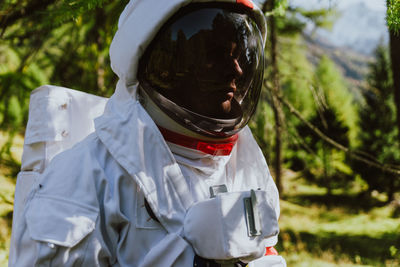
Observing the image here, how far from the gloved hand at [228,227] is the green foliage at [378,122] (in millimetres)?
17840

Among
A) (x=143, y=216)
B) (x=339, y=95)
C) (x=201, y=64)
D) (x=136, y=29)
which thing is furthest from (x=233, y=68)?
(x=339, y=95)

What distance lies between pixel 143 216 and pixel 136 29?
0.77 metres

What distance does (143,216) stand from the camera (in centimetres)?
140

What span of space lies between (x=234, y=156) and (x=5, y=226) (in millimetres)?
6987

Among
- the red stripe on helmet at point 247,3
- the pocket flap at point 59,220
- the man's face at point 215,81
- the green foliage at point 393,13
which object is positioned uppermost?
the green foliage at point 393,13

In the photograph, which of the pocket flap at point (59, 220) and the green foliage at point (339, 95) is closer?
the pocket flap at point (59, 220)

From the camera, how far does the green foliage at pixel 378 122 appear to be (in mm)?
17812

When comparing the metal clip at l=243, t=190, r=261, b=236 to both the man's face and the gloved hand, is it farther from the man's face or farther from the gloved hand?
the man's face

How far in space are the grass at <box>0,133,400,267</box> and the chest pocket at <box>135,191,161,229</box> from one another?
749 centimetres

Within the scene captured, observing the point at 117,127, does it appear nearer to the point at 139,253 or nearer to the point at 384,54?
the point at 139,253

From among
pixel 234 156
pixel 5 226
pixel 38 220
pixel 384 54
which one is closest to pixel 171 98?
pixel 234 156

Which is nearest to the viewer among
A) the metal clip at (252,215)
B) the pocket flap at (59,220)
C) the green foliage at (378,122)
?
the pocket flap at (59,220)

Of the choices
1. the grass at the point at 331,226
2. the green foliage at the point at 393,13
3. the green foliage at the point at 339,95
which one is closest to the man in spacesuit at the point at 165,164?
the green foliage at the point at 393,13

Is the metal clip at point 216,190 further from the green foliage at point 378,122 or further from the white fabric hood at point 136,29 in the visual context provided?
the green foliage at point 378,122
